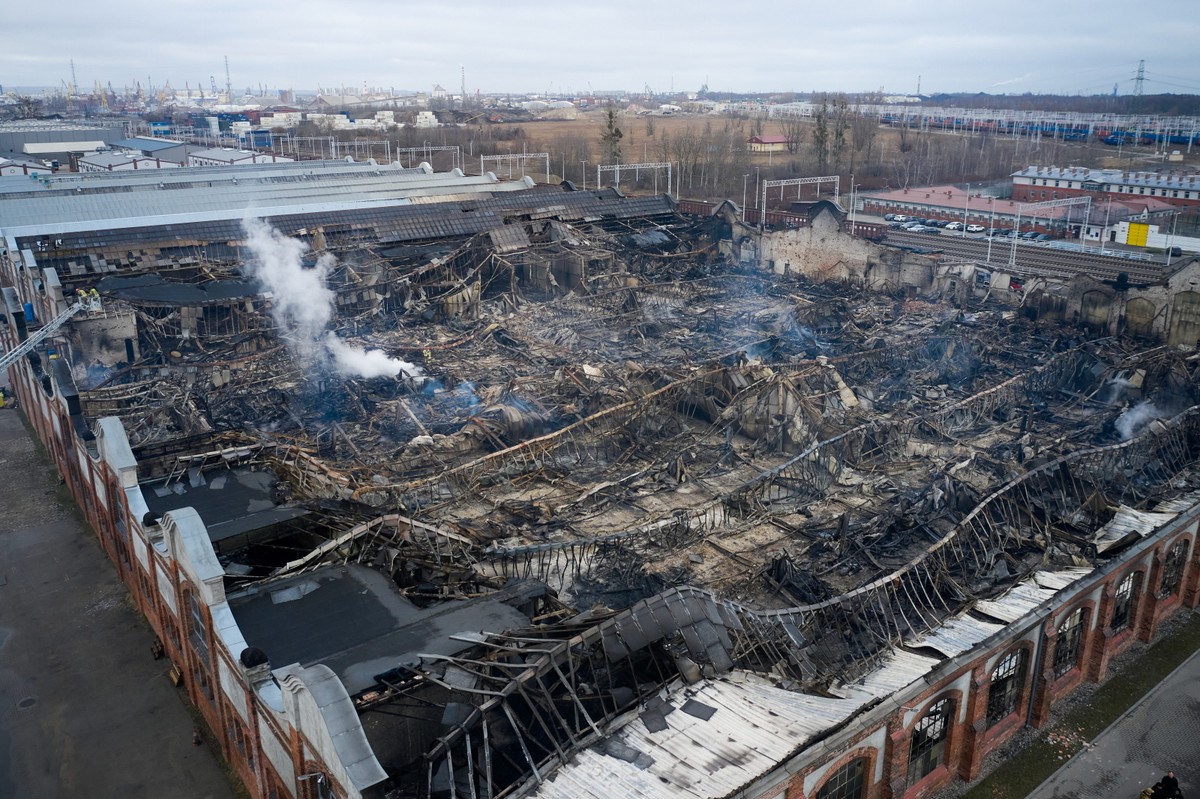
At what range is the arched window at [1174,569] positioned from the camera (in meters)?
20.2

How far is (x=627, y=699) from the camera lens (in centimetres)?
1321

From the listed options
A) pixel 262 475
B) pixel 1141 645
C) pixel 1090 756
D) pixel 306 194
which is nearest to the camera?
pixel 1090 756

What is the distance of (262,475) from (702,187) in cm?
7062

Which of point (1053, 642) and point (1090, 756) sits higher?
point (1053, 642)

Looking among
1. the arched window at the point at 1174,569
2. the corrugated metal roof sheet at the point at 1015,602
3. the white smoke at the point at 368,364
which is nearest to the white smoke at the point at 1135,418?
the arched window at the point at 1174,569

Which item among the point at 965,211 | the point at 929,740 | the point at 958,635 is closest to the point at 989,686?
the point at 958,635

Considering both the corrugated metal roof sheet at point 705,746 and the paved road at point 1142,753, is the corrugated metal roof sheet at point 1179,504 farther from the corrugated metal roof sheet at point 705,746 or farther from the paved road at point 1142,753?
the corrugated metal roof sheet at point 705,746

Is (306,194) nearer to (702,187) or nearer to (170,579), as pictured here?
(702,187)

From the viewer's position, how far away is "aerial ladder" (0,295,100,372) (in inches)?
1153

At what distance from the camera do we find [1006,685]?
16422mm

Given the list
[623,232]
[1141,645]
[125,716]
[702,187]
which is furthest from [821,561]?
[702,187]

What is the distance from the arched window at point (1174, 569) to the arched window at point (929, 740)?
8.06m

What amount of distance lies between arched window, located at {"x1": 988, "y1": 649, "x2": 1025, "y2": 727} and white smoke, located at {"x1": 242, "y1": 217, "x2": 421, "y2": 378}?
2232 cm

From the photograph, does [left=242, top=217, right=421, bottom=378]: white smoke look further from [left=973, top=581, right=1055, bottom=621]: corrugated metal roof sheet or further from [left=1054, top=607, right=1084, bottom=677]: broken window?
[left=1054, top=607, right=1084, bottom=677]: broken window
